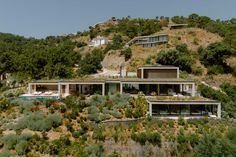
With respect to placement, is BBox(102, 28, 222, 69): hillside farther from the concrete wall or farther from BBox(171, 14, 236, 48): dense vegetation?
the concrete wall

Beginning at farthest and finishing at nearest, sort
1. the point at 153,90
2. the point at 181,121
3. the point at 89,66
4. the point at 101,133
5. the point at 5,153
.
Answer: the point at 89,66 < the point at 153,90 < the point at 181,121 < the point at 101,133 < the point at 5,153

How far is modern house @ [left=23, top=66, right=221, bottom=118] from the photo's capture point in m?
36.1

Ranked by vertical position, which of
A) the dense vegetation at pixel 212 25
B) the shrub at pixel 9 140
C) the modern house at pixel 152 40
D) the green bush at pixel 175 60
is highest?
the dense vegetation at pixel 212 25

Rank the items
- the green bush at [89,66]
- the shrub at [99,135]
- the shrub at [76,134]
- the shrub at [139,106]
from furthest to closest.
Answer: the green bush at [89,66]
the shrub at [139,106]
the shrub at [76,134]
the shrub at [99,135]

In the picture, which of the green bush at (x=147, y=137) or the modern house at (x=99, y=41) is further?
the modern house at (x=99, y=41)

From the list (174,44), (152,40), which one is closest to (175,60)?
(174,44)

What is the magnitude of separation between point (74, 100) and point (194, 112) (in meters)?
13.8

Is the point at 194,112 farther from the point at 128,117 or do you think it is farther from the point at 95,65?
the point at 95,65

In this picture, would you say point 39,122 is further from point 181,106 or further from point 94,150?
point 181,106

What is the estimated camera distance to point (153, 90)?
42562 mm

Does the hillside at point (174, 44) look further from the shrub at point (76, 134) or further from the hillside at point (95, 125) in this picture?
the shrub at point (76, 134)

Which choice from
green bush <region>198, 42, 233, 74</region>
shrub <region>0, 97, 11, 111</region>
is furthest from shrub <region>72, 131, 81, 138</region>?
green bush <region>198, 42, 233, 74</region>

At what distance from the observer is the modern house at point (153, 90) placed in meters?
36.1

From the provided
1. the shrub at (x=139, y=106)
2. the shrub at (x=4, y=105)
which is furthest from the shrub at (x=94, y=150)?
the shrub at (x=4, y=105)
